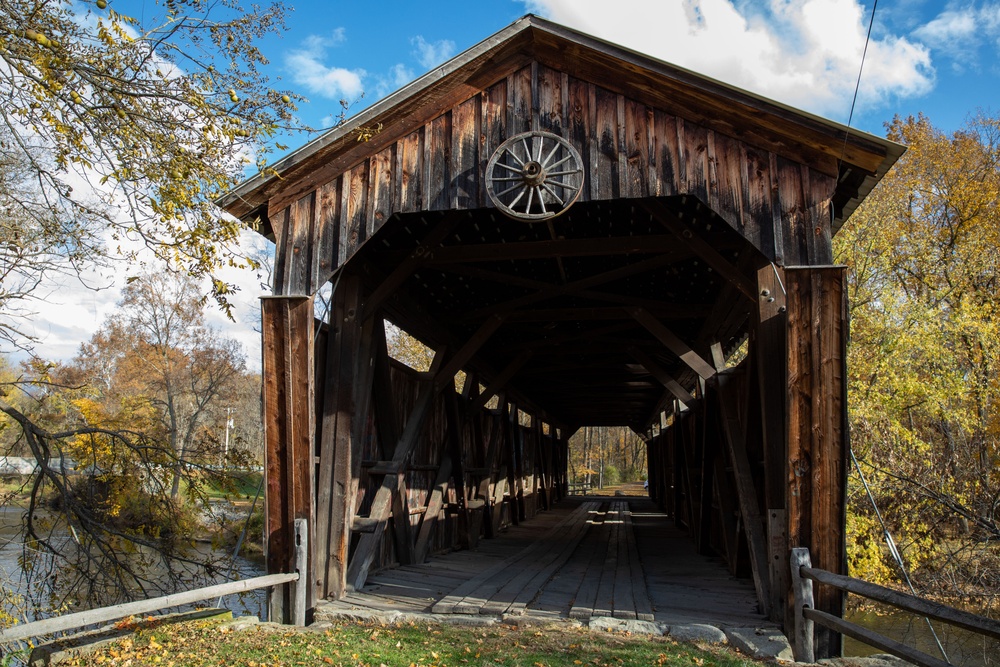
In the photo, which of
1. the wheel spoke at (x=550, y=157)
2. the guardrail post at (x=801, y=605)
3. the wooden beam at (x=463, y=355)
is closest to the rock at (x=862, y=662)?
the guardrail post at (x=801, y=605)

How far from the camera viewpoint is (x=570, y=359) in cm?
1502

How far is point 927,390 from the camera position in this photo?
574 inches

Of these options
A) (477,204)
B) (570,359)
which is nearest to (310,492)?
(477,204)

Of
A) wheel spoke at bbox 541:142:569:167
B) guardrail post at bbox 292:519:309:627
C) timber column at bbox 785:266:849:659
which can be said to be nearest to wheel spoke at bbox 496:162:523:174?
wheel spoke at bbox 541:142:569:167

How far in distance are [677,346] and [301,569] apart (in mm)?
4707

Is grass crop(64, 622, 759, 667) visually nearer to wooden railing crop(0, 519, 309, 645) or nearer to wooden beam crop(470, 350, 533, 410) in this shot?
wooden railing crop(0, 519, 309, 645)

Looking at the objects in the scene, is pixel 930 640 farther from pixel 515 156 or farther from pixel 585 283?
pixel 515 156

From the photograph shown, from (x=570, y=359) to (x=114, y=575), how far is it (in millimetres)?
9860

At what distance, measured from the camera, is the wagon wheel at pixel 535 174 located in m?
6.34

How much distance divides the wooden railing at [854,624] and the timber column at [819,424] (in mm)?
137

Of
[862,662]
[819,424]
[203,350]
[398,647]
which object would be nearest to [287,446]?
[398,647]

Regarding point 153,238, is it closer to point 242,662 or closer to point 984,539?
point 242,662

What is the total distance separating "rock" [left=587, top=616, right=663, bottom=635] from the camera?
570 centimetres

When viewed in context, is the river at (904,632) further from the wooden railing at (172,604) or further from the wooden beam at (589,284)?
the wooden beam at (589,284)
